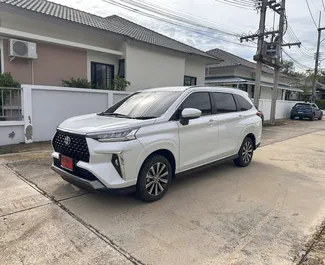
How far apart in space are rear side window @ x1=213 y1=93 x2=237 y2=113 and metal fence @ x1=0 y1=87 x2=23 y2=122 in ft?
17.9

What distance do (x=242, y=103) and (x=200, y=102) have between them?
1694mm

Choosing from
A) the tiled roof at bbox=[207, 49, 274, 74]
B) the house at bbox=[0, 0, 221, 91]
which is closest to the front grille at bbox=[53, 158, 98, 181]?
the house at bbox=[0, 0, 221, 91]

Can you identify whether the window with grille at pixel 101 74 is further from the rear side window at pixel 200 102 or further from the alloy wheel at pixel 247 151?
the rear side window at pixel 200 102

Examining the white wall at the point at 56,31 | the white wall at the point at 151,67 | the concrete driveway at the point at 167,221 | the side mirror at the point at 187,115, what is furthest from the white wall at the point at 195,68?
the side mirror at the point at 187,115

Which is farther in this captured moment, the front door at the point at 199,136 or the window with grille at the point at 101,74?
the window with grille at the point at 101,74

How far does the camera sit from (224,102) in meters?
5.57

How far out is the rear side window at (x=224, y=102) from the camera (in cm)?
534

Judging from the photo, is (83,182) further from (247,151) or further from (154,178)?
(247,151)

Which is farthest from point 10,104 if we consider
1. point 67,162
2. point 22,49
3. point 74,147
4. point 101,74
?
point 101,74

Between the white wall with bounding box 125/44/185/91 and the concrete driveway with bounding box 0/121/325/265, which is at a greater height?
the white wall with bounding box 125/44/185/91

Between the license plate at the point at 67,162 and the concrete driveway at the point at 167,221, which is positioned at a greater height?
the license plate at the point at 67,162

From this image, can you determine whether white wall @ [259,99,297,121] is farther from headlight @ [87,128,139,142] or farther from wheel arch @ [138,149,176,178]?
headlight @ [87,128,139,142]

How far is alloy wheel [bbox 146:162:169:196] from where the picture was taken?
12.9 ft

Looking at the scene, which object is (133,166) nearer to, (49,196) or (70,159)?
(70,159)
